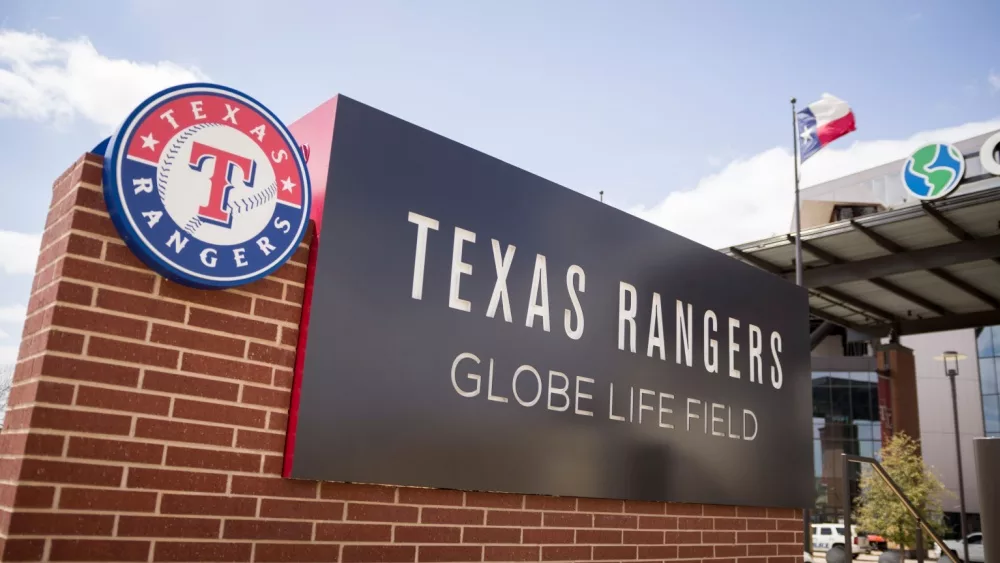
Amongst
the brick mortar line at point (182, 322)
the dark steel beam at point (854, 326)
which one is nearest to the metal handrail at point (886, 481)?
the brick mortar line at point (182, 322)

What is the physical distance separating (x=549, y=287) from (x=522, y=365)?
485 mm

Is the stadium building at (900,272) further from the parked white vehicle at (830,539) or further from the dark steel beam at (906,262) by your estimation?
the parked white vehicle at (830,539)

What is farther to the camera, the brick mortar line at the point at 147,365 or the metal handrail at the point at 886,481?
the metal handrail at the point at 886,481

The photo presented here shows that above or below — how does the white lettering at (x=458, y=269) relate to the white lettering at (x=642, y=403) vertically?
above

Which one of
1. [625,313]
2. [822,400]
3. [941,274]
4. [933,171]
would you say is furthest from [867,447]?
[625,313]

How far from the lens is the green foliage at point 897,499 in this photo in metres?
25.2

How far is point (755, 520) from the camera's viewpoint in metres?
5.52

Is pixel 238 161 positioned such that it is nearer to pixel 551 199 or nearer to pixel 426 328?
pixel 426 328

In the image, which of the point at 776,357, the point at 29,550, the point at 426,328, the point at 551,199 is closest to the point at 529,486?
the point at 426,328

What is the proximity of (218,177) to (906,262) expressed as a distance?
56.3ft

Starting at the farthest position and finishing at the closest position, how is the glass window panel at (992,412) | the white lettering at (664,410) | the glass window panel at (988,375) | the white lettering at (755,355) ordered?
1. the glass window panel at (988,375)
2. the glass window panel at (992,412)
3. the white lettering at (755,355)
4. the white lettering at (664,410)

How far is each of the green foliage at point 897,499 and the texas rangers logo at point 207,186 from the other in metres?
25.6

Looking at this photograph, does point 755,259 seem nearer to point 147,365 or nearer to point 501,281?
point 501,281

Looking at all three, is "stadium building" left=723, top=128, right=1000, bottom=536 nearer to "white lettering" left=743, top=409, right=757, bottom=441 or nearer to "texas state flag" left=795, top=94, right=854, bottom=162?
"texas state flag" left=795, top=94, right=854, bottom=162
